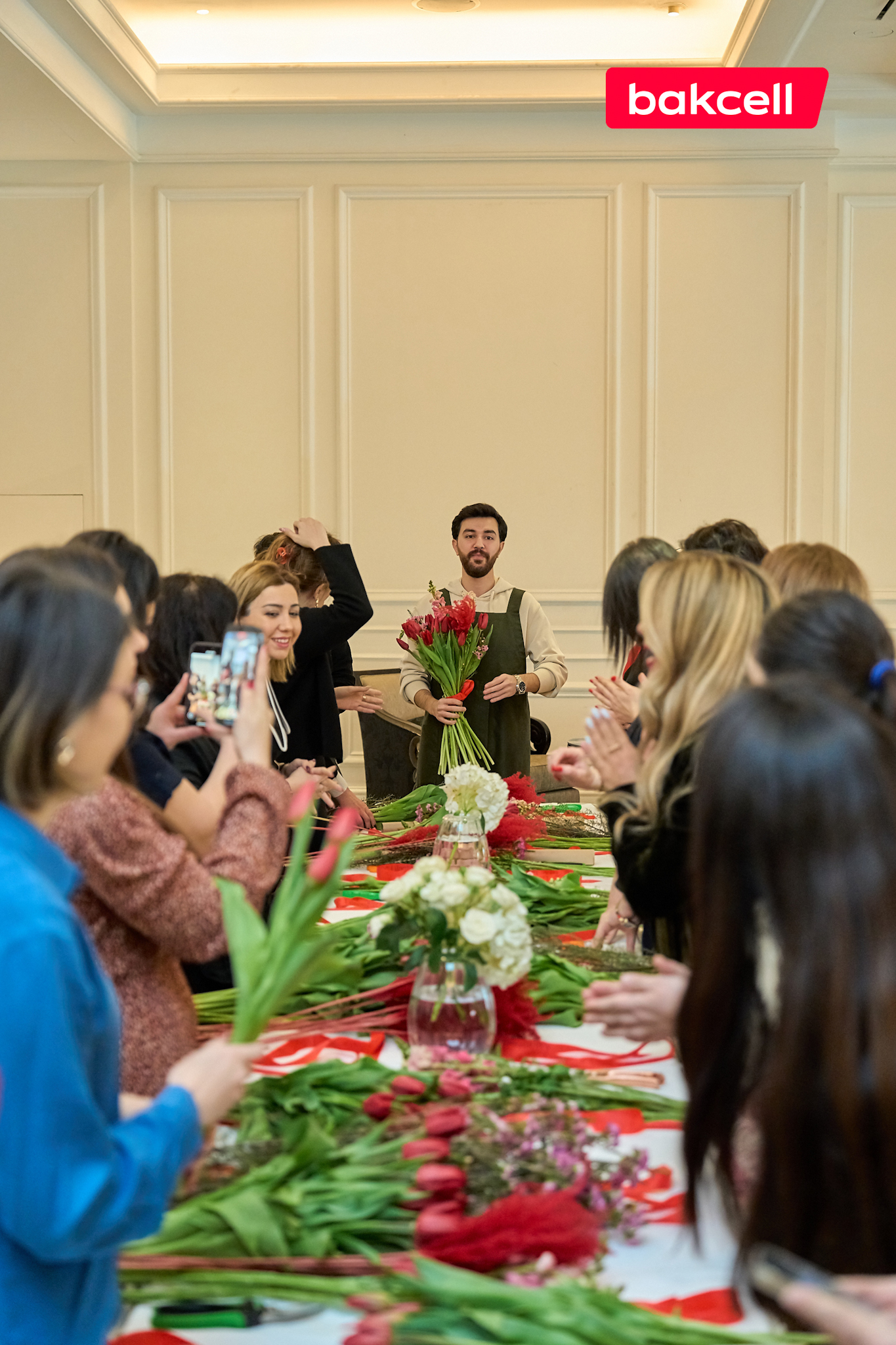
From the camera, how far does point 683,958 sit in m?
1.98

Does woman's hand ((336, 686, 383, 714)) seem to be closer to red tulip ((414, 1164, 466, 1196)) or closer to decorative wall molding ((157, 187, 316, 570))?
decorative wall molding ((157, 187, 316, 570))

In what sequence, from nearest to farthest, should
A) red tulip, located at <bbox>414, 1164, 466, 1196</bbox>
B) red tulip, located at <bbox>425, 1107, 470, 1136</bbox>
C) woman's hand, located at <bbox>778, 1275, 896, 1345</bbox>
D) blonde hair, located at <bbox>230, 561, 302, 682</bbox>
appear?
woman's hand, located at <bbox>778, 1275, 896, 1345</bbox> → red tulip, located at <bbox>414, 1164, 466, 1196</bbox> → red tulip, located at <bbox>425, 1107, 470, 1136</bbox> → blonde hair, located at <bbox>230, 561, 302, 682</bbox>

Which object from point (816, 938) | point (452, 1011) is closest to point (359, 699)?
point (452, 1011)

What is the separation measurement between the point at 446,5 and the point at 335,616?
3835 mm

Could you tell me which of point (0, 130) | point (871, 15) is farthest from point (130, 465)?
point (871, 15)

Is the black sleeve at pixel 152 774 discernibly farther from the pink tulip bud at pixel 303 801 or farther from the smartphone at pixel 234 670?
the pink tulip bud at pixel 303 801

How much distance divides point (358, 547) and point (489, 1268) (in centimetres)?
535

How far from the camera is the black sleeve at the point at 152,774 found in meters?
1.86

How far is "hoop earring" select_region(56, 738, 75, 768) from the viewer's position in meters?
1.04

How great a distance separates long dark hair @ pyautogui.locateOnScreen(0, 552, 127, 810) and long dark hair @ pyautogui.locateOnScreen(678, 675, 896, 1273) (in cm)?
54

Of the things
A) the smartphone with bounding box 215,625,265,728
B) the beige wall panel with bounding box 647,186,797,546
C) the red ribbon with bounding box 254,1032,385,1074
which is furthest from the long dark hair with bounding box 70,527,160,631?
the beige wall panel with bounding box 647,186,797,546

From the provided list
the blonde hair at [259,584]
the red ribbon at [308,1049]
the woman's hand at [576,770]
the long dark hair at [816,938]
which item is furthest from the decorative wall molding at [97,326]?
the long dark hair at [816,938]

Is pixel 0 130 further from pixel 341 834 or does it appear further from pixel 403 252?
pixel 341 834

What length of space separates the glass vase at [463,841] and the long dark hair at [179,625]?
0.62m
